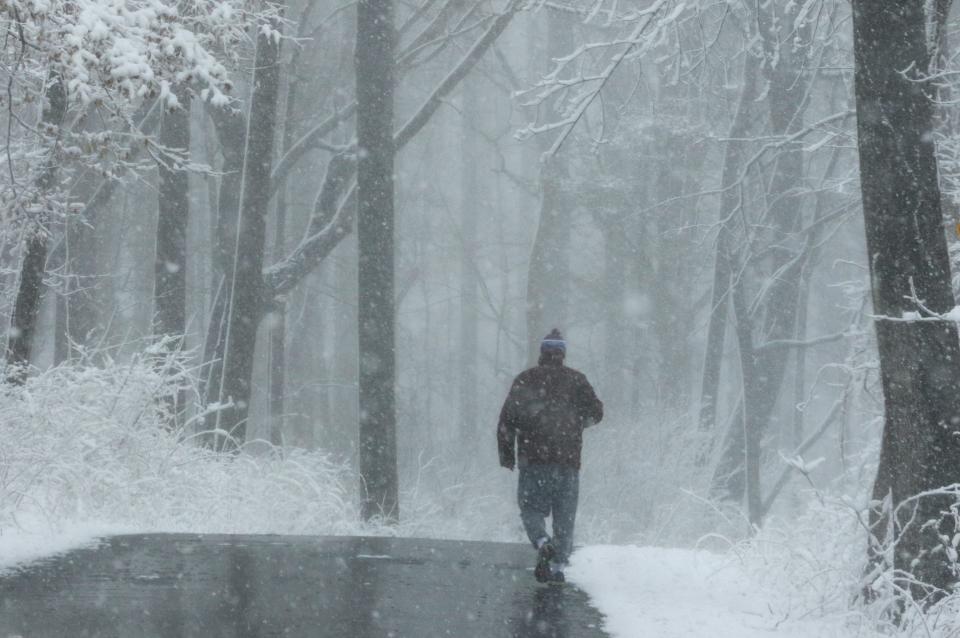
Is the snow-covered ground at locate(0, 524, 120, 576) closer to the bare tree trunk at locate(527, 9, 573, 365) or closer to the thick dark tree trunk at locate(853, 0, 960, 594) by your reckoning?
the thick dark tree trunk at locate(853, 0, 960, 594)

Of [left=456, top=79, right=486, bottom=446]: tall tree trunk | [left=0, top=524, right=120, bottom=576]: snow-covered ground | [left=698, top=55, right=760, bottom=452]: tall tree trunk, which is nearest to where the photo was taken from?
[left=0, top=524, right=120, bottom=576]: snow-covered ground

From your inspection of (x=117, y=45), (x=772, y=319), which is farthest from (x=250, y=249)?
(x=772, y=319)

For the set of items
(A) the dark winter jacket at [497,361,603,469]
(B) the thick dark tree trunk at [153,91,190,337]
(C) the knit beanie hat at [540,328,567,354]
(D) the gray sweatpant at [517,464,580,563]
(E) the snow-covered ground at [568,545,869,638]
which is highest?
(B) the thick dark tree trunk at [153,91,190,337]

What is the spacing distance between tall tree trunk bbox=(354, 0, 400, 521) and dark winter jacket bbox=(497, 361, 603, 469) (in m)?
6.62

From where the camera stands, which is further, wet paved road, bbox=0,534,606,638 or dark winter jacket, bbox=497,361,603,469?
dark winter jacket, bbox=497,361,603,469

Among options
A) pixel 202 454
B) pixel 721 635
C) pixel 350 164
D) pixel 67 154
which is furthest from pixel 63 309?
pixel 721 635

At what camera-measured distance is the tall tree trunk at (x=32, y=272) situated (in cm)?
1274

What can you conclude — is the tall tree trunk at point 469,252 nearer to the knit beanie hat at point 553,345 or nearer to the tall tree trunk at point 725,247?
the tall tree trunk at point 725,247

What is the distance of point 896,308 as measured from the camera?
7352 millimetres

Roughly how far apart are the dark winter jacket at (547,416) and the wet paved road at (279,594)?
99cm

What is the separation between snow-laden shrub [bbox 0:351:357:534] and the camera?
10.3m

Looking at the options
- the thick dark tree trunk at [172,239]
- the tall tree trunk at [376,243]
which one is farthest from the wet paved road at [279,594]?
the thick dark tree trunk at [172,239]

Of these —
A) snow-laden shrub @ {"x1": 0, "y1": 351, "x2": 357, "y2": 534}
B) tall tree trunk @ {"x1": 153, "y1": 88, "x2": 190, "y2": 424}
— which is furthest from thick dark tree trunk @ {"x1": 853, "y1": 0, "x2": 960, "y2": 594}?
tall tree trunk @ {"x1": 153, "y1": 88, "x2": 190, "y2": 424}

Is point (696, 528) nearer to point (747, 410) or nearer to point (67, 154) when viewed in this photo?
point (747, 410)
